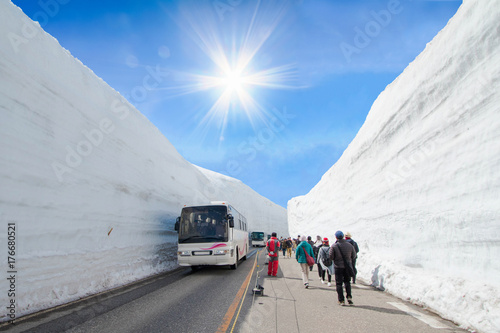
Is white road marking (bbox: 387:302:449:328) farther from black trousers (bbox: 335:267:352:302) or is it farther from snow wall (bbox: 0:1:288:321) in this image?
snow wall (bbox: 0:1:288:321)

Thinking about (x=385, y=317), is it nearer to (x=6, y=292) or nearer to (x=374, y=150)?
(x=6, y=292)

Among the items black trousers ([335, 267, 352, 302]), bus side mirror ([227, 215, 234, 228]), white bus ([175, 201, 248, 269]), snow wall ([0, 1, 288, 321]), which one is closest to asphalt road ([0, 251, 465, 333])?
black trousers ([335, 267, 352, 302])

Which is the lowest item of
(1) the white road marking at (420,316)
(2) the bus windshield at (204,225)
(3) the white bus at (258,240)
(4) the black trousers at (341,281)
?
(3) the white bus at (258,240)

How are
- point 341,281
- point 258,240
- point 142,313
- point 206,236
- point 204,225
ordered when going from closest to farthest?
point 142,313
point 341,281
point 206,236
point 204,225
point 258,240

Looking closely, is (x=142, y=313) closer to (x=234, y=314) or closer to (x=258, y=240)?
(x=234, y=314)

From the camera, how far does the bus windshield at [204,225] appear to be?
431 inches

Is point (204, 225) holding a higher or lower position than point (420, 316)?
higher

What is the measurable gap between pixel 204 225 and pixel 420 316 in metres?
8.16

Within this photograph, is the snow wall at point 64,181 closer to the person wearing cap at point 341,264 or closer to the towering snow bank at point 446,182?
the person wearing cap at point 341,264

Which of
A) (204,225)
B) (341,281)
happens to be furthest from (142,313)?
(204,225)

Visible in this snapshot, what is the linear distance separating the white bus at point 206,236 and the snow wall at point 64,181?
2.10 meters

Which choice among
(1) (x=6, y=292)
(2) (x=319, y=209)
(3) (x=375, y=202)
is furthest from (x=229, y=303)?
(2) (x=319, y=209)

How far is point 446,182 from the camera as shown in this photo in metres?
6.97

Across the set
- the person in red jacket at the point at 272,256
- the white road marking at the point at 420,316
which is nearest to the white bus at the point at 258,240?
the person in red jacket at the point at 272,256
